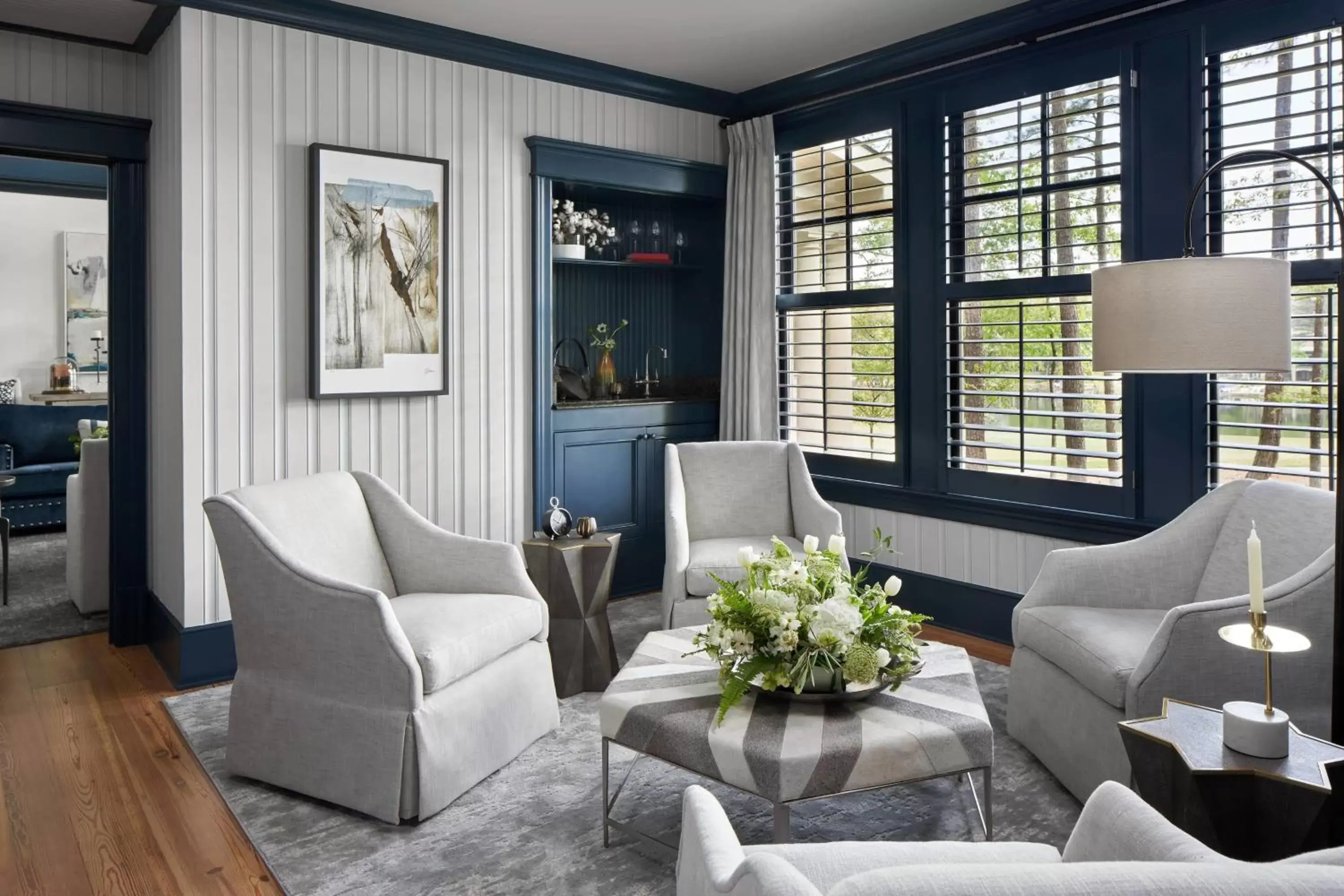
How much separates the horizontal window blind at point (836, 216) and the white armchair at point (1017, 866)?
12.3ft

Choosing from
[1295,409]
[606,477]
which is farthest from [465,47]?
[1295,409]

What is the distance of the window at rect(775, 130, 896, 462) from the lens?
188 inches

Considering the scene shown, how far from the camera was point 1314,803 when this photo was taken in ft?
5.99

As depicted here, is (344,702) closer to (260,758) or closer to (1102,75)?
(260,758)

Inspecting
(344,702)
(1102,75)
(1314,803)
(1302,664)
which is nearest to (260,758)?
(344,702)

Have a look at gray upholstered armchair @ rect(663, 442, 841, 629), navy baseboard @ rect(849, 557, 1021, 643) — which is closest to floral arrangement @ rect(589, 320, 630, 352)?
gray upholstered armchair @ rect(663, 442, 841, 629)

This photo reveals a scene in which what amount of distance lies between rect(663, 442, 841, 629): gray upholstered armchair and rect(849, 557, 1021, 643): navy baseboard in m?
0.54

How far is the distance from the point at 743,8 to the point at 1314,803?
140 inches

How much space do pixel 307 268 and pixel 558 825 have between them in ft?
8.35

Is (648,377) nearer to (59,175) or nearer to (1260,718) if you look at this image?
(59,175)

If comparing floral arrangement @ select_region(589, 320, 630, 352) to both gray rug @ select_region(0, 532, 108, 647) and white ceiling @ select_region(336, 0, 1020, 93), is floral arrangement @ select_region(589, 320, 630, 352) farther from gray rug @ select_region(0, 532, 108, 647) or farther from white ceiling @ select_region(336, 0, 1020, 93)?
gray rug @ select_region(0, 532, 108, 647)

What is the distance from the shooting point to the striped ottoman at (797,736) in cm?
214

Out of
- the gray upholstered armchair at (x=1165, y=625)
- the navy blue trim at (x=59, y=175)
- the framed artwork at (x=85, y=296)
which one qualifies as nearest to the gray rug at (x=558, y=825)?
the gray upholstered armchair at (x=1165, y=625)

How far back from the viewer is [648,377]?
224 inches
